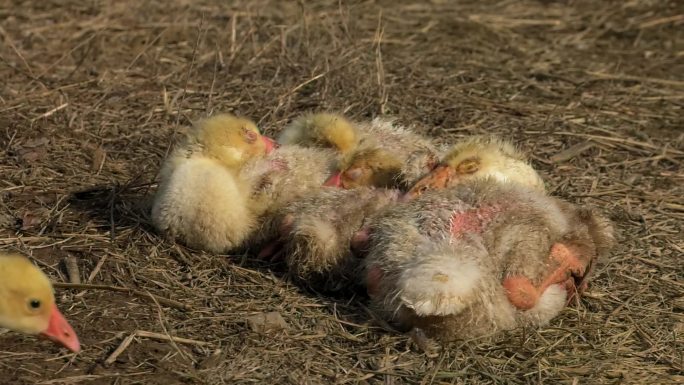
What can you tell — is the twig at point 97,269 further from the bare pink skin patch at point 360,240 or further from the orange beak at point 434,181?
the orange beak at point 434,181

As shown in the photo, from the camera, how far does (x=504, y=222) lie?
14.1 feet

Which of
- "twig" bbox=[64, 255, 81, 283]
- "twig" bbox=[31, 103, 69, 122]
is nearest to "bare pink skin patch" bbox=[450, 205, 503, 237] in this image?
"twig" bbox=[64, 255, 81, 283]

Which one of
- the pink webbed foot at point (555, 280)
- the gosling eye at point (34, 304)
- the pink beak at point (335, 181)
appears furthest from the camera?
the pink beak at point (335, 181)

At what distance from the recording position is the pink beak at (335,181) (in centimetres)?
491

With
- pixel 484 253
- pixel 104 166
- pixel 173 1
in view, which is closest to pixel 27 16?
pixel 173 1

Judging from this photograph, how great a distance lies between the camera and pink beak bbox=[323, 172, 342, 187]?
4.91 m

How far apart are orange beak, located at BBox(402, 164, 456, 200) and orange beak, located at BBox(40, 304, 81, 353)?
159 centimetres

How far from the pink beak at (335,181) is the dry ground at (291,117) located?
0.50 meters

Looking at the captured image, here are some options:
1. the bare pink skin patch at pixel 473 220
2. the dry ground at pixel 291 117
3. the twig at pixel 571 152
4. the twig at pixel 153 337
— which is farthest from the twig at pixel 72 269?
the twig at pixel 571 152

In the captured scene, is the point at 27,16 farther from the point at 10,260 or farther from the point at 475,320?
the point at 475,320

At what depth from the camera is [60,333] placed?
154 inches

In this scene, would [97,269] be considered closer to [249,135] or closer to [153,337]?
[153,337]

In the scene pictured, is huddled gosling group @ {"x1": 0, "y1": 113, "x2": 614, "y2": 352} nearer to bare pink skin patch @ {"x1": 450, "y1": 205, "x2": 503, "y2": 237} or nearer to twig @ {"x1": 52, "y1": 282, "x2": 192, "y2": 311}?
bare pink skin patch @ {"x1": 450, "y1": 205, "x2": 503, "y2": 237}

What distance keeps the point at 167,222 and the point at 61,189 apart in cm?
96
